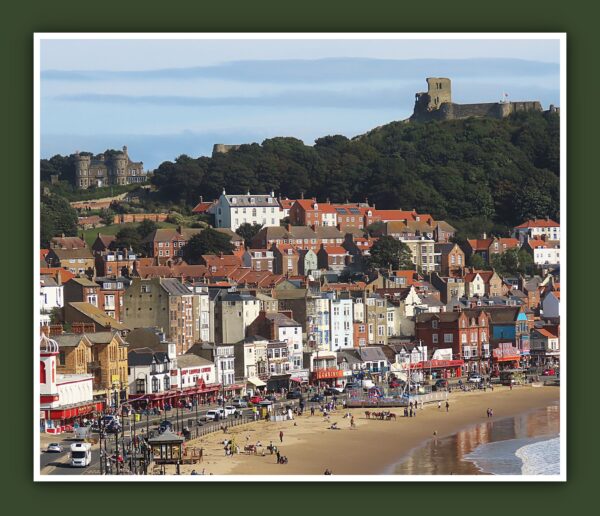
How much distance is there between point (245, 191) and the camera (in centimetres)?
11138

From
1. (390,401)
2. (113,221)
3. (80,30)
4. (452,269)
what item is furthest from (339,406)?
(113,221)

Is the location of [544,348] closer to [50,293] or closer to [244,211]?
[50,293]

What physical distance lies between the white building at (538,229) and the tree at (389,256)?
11.3 meters

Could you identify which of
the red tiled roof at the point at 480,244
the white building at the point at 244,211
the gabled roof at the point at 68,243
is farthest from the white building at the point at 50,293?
the white building at the point at 244,211

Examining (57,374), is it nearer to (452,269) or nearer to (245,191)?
(452,269)

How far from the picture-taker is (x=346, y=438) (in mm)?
44969

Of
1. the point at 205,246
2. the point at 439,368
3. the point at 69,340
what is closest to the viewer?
the point at 69,340

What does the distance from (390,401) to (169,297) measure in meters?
11.2

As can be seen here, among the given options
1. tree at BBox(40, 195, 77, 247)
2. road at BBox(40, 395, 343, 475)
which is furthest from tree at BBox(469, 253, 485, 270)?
road at BBox(40, 395, 343, 475)

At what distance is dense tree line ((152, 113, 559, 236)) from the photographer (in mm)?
110625

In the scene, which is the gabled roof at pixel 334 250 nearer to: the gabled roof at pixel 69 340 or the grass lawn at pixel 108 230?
the grass lawn at pixel 108 230

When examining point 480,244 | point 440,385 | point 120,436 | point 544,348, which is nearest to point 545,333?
point 544,348

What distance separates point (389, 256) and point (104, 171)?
104 ft

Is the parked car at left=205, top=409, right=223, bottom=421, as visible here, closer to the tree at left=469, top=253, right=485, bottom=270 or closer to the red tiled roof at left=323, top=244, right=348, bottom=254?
the red tiled roof at left=323, top=244, right=348, bottom=254
